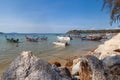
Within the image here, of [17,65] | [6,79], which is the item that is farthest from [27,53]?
[6,79]

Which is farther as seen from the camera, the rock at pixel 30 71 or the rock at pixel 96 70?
the rock at pixel 96 70

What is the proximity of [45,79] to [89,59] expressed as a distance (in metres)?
1.22

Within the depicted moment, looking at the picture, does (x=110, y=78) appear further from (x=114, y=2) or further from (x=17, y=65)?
(x=114, y=2)

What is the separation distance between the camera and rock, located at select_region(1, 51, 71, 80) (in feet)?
15.6

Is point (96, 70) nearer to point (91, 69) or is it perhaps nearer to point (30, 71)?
point (91, 69)

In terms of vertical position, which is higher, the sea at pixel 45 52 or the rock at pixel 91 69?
the rock at pixel 91 69

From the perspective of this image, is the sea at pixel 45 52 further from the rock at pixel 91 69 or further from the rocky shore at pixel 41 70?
the rocky shore at pixel 41 70

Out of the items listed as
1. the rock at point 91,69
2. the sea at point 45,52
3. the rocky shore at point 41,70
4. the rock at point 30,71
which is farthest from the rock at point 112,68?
the sea at point 45,52

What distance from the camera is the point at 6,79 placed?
480 cm

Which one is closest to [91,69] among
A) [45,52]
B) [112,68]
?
[112,68]

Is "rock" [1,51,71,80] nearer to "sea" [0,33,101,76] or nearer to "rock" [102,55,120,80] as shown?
"rock" [102,55,120,80]

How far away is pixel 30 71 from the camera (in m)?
4.85

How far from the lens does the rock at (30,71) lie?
15.6 feet

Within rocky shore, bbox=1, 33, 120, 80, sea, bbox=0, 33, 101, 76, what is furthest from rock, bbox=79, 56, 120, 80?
sea, bbox=0, 33, 101, 76
